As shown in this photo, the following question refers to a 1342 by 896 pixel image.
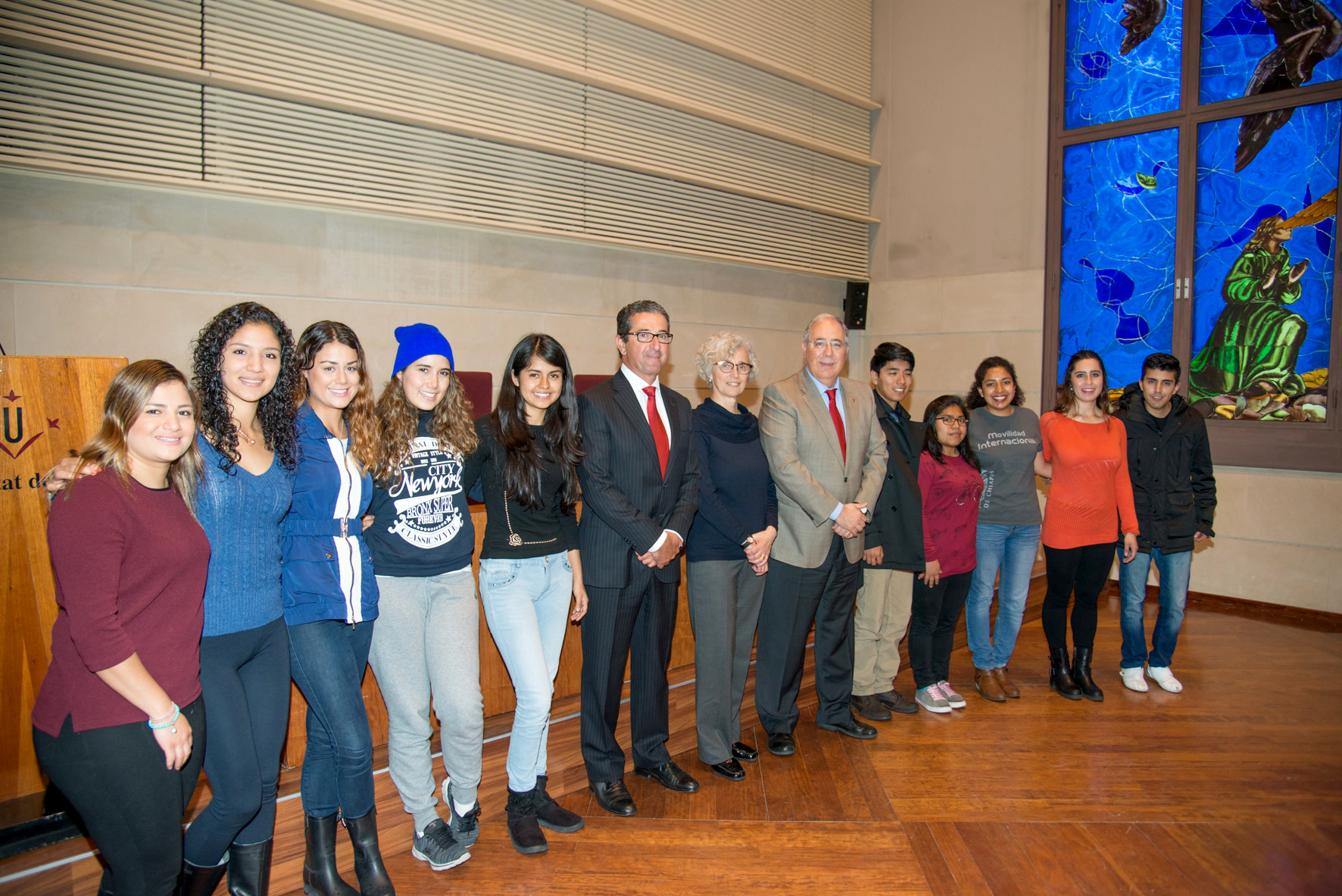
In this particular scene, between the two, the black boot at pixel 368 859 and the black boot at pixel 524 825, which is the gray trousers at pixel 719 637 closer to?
the black boot at pixel 524 825

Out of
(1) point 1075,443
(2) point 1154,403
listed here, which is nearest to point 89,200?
Result: (1) point 1075,443

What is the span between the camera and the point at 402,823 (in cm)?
236

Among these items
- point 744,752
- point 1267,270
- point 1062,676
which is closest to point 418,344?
point 744,752

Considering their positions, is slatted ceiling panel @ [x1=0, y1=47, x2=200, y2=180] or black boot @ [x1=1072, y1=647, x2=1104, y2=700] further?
black boot @ [x1=1072, y1=647, x2=1104, y2=700]

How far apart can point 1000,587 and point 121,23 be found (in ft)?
15.9

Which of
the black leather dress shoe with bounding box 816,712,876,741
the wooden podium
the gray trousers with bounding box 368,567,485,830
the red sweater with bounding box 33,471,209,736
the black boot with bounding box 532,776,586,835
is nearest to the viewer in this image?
the red sweater with bounding box 33,471,209,736

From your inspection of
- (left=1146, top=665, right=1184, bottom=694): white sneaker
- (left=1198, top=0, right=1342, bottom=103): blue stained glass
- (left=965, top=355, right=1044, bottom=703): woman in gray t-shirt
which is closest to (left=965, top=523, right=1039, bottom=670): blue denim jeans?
(left=965, top=355, right=1044, bottom=703): woman in gray t-shirt

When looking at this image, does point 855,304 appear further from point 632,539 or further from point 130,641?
point 130,641

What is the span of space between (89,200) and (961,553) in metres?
4.36

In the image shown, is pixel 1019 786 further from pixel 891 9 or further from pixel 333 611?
pixel 891 9

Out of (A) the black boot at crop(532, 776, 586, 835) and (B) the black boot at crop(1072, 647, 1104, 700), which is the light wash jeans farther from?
(B) the black boot at crop(1072, 647, 1104, 700)

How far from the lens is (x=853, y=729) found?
124 inches

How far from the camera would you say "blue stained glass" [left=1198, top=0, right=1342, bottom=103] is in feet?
16.3

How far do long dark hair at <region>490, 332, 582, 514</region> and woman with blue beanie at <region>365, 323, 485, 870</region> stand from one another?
12 cm
